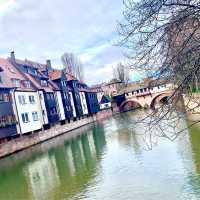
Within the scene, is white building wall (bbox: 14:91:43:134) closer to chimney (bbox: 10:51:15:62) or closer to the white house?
chimney (bbox: 10:51:15:62)

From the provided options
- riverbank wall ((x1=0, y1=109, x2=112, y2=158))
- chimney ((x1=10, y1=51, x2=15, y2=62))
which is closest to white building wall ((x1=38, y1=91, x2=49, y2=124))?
riverbank wall ((x1=0, y1=109, x2=112, y2=158))

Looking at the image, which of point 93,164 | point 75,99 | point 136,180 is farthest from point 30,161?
point 75,99

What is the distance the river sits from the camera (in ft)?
43.1

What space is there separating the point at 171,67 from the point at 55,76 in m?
51.0

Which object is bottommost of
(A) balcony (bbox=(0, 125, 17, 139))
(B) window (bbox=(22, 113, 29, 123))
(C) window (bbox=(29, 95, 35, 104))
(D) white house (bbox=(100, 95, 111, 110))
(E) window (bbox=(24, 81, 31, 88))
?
(A) balcony (bbox=(0, 125, 17, 139))

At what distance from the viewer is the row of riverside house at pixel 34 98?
36.3 m

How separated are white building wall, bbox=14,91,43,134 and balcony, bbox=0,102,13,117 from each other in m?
2.51

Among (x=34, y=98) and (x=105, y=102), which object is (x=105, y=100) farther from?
(x=34, y=98)

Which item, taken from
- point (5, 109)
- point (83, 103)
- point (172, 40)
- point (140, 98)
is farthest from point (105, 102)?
point (172, 40)

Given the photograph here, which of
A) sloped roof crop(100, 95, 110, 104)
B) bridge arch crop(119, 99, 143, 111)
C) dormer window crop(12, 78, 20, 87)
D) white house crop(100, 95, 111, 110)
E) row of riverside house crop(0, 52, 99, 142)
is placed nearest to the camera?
row of riverside house crop(0, 52, 99, 142)

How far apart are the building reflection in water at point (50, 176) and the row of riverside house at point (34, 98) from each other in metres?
9.55

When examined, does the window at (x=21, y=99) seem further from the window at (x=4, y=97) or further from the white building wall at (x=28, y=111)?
the window at (x=4, y=97)

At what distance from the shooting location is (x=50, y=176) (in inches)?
759

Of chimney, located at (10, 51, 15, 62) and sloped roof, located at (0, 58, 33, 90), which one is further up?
chimney, located at (10, 51, 15, 62)
